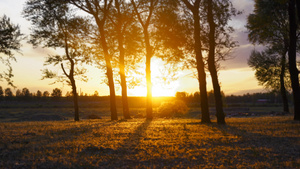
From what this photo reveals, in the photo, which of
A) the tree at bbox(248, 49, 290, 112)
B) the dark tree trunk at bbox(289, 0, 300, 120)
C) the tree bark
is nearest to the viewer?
the tree bark

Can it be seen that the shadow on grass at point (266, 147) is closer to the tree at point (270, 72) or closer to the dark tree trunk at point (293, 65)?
the dark tree trunk at point (293, 65)

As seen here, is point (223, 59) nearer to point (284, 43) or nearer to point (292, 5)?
point (292, 5)

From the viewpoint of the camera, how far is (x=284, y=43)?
1355 inches

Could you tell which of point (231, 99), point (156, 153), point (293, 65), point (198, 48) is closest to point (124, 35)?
point (198, 48)

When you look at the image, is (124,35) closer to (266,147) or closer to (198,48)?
(198,48)

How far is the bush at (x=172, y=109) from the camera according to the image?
42050 millimetres

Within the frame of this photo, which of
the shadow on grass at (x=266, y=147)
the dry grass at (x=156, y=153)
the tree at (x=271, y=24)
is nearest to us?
the dry grass at (x=156, y=153)

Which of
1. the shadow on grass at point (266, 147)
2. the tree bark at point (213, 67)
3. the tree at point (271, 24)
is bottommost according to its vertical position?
the shadow on grass at point (266, 147)

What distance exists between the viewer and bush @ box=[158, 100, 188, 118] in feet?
138

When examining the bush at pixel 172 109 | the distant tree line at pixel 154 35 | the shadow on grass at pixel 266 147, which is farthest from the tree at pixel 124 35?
the shadow on grass at pixel 266 147

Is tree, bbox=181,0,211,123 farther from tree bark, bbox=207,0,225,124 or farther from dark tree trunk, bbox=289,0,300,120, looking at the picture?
dark tree trunk, bbox=289,0,300,120

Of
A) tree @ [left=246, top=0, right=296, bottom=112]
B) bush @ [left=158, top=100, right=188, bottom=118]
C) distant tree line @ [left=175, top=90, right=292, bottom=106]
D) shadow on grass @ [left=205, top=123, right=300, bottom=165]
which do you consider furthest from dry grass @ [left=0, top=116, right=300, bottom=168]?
distant tree line @ [left=175, top=90, right=292, bottom=106]

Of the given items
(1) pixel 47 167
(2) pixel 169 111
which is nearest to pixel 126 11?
(2) pixel 169 111

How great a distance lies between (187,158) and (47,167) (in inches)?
157
